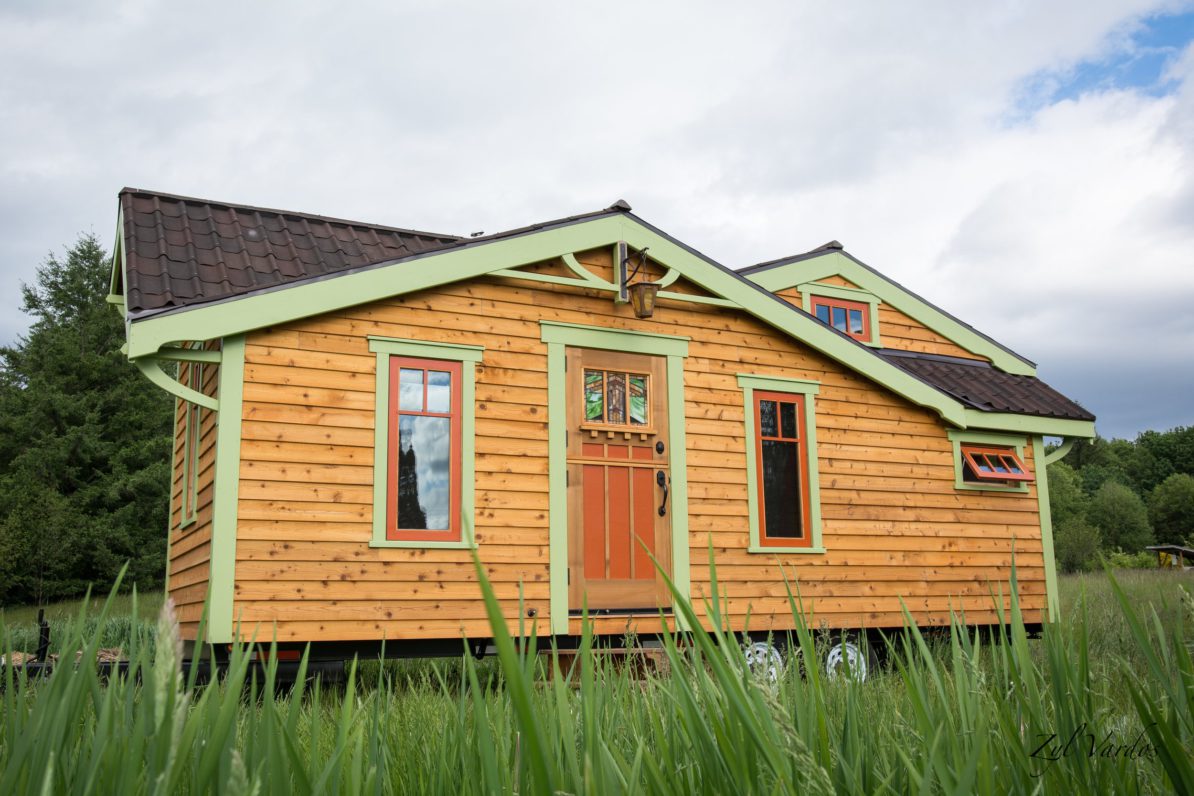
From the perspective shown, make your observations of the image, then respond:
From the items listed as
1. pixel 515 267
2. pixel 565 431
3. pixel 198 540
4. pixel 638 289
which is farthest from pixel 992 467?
pixel 198 540

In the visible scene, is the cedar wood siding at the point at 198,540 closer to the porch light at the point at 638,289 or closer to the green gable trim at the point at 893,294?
the porch light at the point at 638,289

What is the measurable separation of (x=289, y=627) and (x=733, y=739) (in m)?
7.25

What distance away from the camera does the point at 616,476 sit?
9289mm

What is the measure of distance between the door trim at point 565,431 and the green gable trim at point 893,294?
406 centimetres

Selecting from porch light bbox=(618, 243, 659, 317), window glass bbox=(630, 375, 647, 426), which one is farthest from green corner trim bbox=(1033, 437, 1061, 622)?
porch light bbox=(618, 243, 659, 317)

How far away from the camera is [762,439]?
10023mm

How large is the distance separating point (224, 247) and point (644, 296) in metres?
4.08

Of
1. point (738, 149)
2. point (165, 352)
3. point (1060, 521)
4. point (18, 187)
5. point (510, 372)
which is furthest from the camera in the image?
point (18, 187)

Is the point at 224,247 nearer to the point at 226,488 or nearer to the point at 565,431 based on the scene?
the point at 226,488

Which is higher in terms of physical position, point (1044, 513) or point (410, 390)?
point (410, 390)

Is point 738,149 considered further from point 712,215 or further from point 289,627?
point 289,627

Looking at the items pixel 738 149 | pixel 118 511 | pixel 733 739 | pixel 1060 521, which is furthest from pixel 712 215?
pixel 733 739

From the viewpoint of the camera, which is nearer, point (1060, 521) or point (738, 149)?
point (1060, 521)

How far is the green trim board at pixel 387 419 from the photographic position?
8.11m
